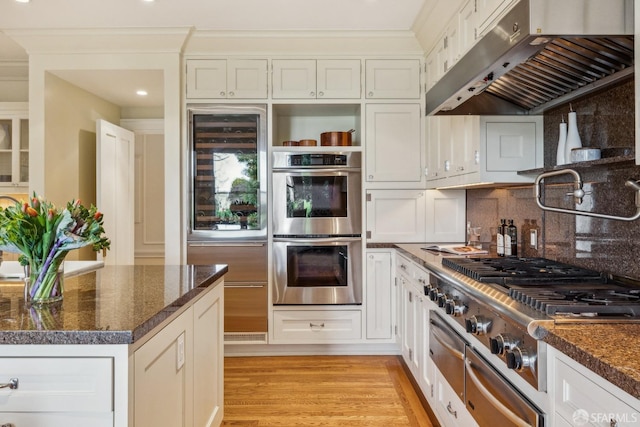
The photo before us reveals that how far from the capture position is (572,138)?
194 cm

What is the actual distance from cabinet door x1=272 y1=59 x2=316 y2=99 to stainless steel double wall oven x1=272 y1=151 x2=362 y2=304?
0.49m

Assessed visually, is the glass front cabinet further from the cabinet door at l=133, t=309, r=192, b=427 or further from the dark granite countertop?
the cabinet door at l=133, t=309, r=192, b=427

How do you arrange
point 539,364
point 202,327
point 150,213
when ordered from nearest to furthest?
point 539,364 → point 202,327 → point 150,213

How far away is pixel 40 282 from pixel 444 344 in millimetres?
1733

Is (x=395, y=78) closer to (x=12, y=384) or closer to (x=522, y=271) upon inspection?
(x=522, y=271)

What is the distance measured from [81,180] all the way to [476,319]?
3.76m

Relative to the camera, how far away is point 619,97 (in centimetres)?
172

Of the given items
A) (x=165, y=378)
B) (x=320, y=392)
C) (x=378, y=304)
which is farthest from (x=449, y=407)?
(x=378, y=304)

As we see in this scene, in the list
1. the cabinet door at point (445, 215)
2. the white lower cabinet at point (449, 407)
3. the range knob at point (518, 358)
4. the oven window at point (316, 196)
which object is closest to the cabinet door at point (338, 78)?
the oven window at point (316, 196)

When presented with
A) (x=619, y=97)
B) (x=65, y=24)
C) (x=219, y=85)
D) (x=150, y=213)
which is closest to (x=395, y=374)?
(x=619, y=97)

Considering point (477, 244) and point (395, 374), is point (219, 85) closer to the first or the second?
point (477, 244)

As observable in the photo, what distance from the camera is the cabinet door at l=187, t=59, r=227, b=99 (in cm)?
340

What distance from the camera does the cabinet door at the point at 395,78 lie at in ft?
11.3

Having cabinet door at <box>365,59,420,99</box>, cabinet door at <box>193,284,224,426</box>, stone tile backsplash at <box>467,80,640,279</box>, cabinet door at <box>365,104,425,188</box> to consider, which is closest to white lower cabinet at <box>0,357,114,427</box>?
cabinet door at <box>193,284,224,426</box>
